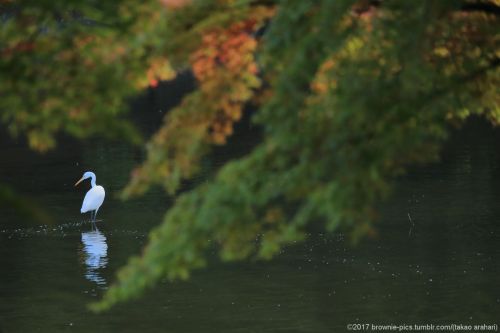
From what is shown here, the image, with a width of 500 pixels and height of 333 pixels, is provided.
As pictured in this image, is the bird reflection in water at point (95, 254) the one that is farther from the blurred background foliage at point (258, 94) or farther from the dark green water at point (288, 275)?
the blurred background foliage at point (258, 94)

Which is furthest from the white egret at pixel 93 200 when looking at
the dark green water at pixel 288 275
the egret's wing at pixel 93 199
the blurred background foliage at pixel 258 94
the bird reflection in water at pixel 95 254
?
the blurred background foliage at pixel 258 94

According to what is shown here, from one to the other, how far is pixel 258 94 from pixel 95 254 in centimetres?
1287

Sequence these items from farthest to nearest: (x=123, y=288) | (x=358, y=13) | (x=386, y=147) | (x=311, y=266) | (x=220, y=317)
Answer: (x=311, y=266) → (x=220, y=317) → (x=358, y=13) → (x=123, y=288) → (x=386, y=147)

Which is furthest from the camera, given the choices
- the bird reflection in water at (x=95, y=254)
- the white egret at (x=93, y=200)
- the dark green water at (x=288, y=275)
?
the white egret at (x=93, y=200)

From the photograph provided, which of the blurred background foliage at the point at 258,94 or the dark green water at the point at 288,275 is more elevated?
the blurred background foliage at the point at 258,94

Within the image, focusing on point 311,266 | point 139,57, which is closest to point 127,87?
point 139,57

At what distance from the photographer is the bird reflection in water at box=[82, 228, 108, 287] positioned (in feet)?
60.8

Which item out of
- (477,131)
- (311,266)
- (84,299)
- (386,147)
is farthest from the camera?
(477,131)

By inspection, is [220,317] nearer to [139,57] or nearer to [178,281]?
[178,281]

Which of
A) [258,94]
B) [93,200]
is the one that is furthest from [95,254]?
[258,94]

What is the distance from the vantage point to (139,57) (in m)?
8.11

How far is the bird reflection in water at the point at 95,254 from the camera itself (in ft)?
60.8

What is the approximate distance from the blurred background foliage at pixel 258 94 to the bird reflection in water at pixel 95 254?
9959 millimetres

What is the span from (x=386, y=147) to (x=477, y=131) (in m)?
32.0
